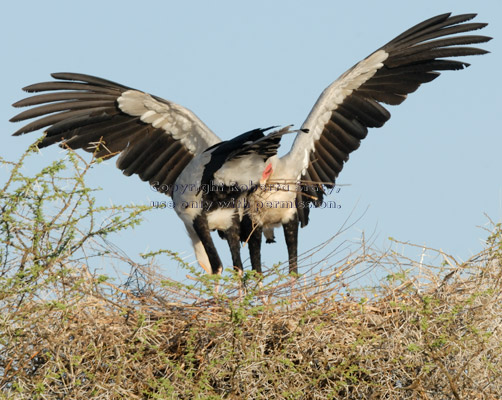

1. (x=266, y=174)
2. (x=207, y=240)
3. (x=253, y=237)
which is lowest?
(x=207, y=240)

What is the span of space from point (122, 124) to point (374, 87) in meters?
2.31

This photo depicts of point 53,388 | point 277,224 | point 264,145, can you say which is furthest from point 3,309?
point 277,224

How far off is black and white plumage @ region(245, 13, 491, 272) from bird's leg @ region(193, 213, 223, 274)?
20.9 inches

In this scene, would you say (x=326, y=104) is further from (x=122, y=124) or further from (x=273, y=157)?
(x=122, y=124)

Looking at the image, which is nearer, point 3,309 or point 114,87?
point 3,309

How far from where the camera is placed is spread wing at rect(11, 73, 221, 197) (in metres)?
8.16

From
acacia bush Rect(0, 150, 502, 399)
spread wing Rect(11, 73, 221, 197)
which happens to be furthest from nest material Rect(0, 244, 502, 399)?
spread wing Rect(11, 73, 221, 197)

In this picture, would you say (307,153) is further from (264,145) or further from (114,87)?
(114,87)

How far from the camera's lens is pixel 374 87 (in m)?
8.68

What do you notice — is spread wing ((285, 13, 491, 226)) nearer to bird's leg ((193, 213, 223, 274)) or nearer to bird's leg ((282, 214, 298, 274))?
bird's leg ((282, 214, 298, 274))

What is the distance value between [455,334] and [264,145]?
7.17 feet

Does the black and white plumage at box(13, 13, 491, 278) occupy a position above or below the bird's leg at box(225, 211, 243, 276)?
above

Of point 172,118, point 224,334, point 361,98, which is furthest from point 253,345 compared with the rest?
point 361,98

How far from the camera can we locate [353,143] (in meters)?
8.73
